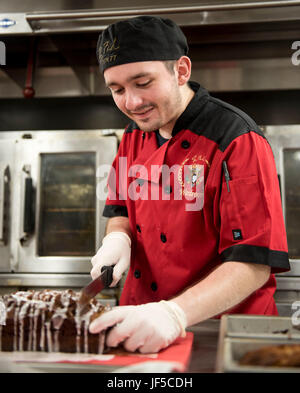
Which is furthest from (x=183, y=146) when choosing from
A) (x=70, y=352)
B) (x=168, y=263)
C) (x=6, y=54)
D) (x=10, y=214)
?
(x=6, y=54)

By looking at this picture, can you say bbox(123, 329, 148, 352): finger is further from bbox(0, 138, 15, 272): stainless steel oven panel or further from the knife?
bbox(0, 138, 15, 272): stainless steel oven panel

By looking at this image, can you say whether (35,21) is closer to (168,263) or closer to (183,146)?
(183,146)

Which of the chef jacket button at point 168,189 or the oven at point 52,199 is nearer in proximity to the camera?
the chef jacket button at point 168,189

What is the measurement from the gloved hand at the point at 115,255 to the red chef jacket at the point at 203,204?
0.07m

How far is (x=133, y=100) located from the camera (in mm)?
1454

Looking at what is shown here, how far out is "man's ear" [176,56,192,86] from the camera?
1.54 meters

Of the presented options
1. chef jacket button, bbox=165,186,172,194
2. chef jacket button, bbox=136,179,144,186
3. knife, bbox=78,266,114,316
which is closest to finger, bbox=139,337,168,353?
knife, bbox=78,266,114,316

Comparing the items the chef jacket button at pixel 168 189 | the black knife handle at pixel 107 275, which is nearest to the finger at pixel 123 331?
the black knife handle at pixel 107 275

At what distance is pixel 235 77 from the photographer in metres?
3.29

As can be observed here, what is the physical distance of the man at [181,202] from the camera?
125 cm

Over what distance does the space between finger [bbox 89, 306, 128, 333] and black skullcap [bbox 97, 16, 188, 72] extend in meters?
0.86

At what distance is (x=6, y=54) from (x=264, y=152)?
281 cm

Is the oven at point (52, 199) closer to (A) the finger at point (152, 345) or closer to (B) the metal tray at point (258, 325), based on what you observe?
(A) the finger at point (152, 345)

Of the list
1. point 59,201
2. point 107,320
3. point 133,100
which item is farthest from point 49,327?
point 59,201
